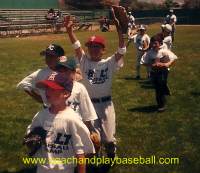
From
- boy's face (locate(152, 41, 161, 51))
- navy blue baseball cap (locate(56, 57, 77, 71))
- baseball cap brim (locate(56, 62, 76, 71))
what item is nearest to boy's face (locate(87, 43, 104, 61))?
navy blue baseball cap (locate(56, 57, 77, 71))

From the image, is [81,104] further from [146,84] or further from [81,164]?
[146,84]

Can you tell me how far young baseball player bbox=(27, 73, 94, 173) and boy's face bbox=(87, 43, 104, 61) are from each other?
252cm

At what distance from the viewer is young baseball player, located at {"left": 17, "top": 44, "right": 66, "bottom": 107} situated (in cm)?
697

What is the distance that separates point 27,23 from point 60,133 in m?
42.0

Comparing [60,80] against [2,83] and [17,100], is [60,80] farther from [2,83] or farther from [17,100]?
[2,83]

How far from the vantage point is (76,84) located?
6.54m

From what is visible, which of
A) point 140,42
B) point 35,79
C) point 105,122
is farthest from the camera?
point 140,42

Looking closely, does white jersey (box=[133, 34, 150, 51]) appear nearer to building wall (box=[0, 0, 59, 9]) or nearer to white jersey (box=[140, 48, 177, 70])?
white jersey (box=[140, 48, 177, 70])

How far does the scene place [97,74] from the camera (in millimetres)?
7891

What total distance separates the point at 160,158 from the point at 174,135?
1.70m

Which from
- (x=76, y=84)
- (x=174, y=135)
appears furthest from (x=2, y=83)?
(x=76, y=84)

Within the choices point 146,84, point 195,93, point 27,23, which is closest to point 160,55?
point 195,93

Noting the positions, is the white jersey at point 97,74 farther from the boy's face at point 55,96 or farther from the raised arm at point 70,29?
the boy's face at point 55,96

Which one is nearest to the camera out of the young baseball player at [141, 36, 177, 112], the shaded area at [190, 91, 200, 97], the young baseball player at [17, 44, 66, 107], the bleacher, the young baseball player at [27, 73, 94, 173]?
the young baseball player at [27, 73, 94, 173]
